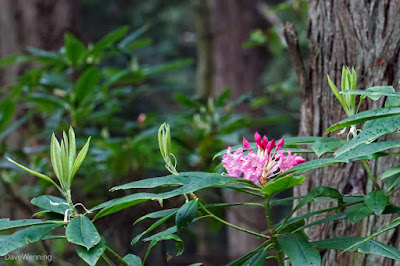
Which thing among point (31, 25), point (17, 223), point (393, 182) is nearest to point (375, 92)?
point (393, 182)

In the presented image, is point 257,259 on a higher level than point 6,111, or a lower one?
lower

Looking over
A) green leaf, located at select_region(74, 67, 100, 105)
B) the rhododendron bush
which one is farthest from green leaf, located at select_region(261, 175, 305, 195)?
green leaf, located at select_region(74, 67, 100, 105)

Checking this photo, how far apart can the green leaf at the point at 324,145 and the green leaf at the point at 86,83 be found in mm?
1184

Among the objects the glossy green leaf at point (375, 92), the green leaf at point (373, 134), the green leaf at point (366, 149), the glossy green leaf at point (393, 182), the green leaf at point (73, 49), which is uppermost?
the green leaf at point (73, 49)

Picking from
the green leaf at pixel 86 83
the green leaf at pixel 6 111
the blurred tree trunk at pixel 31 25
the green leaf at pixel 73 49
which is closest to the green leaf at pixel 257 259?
the green leaf at pixel 86 83

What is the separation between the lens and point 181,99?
86.0 inches

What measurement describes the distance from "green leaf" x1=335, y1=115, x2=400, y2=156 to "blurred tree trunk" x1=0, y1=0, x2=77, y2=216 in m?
2.87

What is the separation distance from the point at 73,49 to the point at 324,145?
1.40 meters

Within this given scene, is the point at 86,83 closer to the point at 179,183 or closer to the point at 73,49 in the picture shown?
the point at 73,49

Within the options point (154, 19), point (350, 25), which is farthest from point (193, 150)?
point (154, 19)

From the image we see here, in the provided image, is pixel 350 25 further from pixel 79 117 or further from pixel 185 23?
pixel 185 23

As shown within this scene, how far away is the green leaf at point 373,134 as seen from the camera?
0.69 metres

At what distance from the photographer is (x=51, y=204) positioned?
832 mm

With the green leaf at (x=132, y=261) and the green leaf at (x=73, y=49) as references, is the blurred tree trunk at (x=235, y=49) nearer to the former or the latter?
the green leaf at (x=73, y=49)
